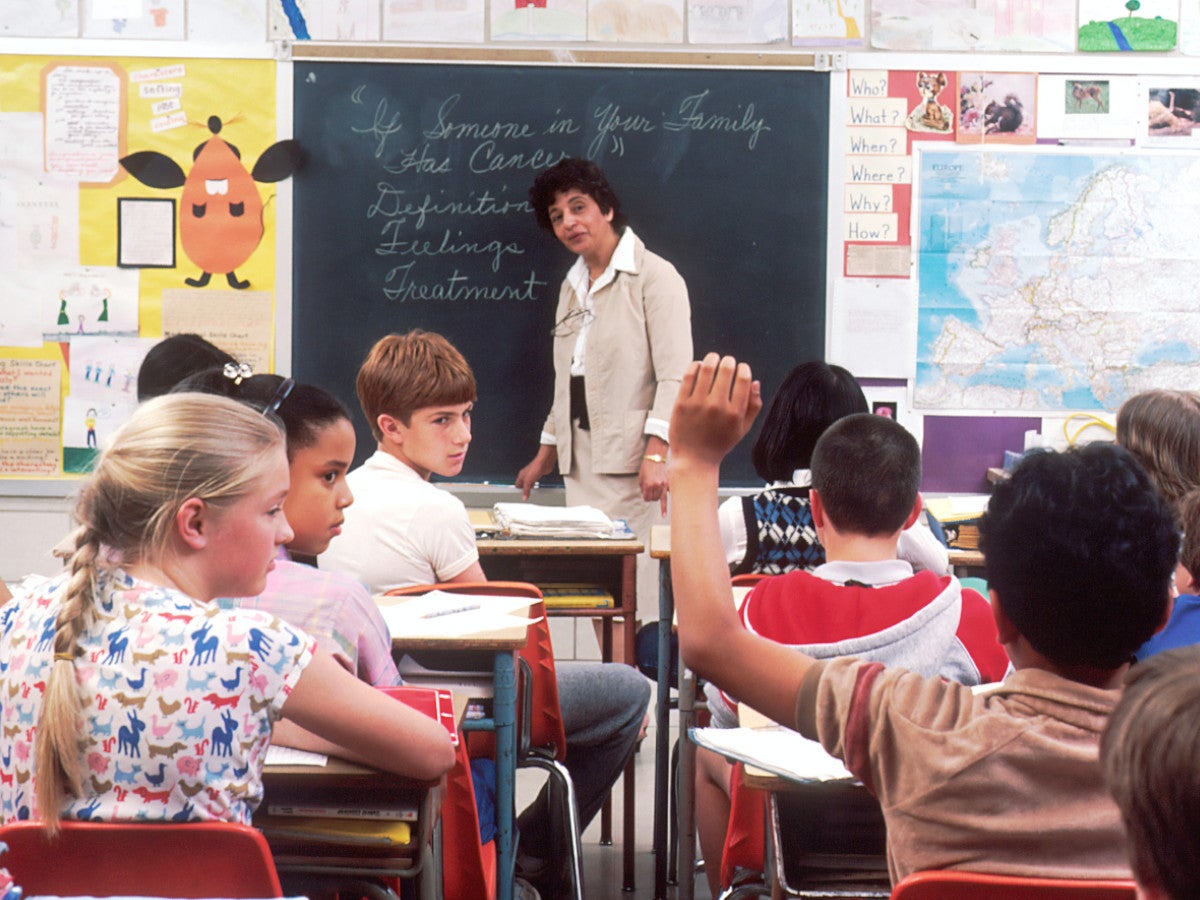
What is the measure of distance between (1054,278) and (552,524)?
7.59 ft

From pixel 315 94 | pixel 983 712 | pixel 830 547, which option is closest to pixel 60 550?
pixel 983 712

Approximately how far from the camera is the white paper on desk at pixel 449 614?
2.18 meters

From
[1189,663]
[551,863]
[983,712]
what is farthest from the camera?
[551,863]

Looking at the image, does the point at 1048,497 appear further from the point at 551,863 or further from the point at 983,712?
the point at 551,863

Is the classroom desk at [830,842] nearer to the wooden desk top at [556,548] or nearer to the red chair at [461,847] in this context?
the red chair at [461,847]

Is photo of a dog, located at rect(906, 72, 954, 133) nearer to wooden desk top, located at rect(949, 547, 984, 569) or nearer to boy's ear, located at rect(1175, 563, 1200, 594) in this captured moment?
wooden desk top, located at rect(949, 547, 984, 569)

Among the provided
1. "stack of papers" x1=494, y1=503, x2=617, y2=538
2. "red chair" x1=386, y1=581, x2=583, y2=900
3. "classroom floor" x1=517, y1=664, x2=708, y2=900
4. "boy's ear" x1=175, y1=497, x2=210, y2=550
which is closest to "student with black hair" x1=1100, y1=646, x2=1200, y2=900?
"boy's ear" x1=175, y1=497, x2=210, y2=550

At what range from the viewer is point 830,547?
7.04 feet

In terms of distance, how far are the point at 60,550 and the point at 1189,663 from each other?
125cm

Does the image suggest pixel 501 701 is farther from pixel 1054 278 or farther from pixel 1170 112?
pixel 1170 112

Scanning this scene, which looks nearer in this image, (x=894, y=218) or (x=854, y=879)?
(x=854, y=879)

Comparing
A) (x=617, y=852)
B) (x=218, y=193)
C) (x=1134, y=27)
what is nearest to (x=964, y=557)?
(x=617, y=852)

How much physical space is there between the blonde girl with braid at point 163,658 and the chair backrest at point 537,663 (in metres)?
0.88

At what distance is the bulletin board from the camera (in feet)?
15.5
